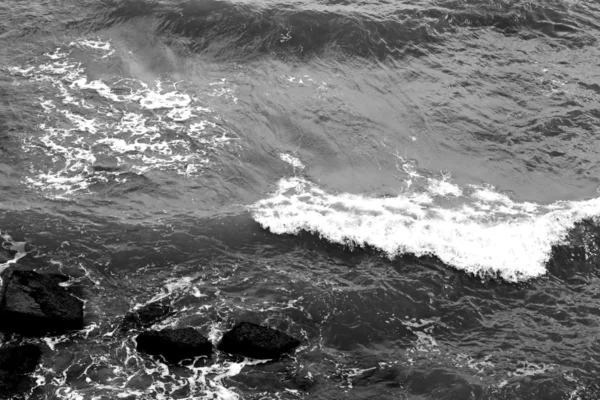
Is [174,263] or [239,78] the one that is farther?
[239,78]

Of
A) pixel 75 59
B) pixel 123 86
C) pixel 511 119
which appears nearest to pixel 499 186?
pixel 511 119

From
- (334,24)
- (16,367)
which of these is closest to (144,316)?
(16,367)

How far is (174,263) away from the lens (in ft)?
55.8

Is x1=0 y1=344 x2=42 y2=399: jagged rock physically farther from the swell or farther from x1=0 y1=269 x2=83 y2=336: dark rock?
the swell

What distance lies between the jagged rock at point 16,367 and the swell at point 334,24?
46.5 feet

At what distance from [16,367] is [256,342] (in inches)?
176

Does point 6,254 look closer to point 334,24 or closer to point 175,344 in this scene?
point 175,344

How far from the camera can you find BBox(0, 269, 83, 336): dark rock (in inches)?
570

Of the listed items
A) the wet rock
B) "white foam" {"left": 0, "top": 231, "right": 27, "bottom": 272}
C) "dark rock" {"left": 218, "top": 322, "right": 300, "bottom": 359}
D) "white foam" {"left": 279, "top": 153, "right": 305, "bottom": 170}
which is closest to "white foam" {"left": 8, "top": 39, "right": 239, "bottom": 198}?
"white foam" {"left": 279, "top": 153, "right": 305, "bottom": 170}

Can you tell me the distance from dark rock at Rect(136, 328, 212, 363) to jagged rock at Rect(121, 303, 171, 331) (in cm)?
49

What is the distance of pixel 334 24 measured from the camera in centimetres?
2742

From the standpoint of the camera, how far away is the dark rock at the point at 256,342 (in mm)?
14531

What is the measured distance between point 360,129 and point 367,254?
5.92m

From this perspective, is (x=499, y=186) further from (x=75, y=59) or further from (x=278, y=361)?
(x=75, y=59)
